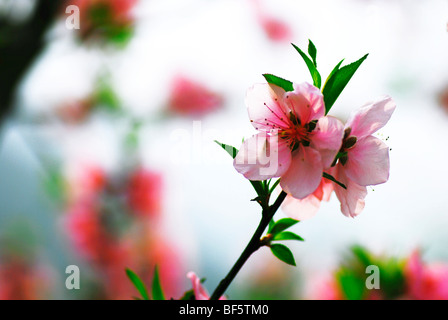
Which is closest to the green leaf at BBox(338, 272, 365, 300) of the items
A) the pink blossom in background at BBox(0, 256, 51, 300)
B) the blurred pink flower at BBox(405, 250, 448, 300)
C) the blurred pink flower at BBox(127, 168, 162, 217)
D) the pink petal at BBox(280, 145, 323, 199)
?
the blurred pink flower at BBox(405, 250, 448, 300)

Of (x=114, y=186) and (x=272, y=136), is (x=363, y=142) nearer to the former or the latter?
(x=272, y=136)

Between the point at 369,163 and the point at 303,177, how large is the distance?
65mm

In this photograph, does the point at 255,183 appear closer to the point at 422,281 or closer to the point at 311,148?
the point at 311,148

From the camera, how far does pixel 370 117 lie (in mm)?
406

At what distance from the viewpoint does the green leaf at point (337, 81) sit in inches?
15.2

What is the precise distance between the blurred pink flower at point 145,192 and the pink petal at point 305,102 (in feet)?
4.30

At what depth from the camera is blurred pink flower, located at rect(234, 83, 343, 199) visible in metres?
0.37

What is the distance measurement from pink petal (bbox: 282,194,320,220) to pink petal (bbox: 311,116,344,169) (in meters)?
0.05

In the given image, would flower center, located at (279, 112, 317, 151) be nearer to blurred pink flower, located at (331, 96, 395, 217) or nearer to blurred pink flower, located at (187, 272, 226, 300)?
blurred pink flower, located at (331, 96, 395, 217)

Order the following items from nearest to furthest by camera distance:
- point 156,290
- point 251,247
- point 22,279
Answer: point 251,247, point 156,290, point 22,279

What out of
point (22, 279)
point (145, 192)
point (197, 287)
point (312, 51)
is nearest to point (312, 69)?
point (312, 51)

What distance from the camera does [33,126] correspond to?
153 centimetres
